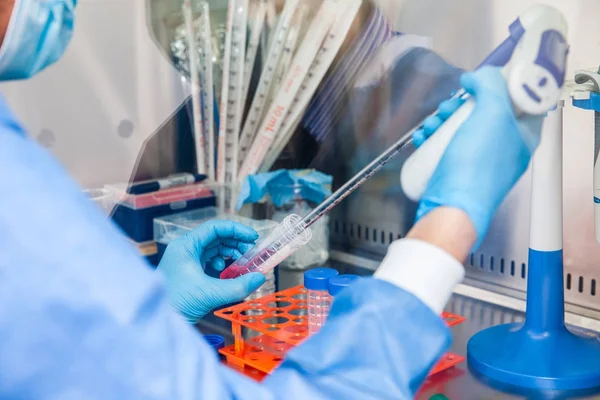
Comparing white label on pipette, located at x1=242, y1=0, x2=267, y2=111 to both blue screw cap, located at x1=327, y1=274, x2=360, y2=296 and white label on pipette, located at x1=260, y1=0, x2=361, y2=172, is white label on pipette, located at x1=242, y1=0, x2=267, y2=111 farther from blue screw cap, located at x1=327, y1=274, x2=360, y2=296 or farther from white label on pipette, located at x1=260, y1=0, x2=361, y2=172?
blue screw cap, located at x1=327, y1=274, x2=360, y2=296

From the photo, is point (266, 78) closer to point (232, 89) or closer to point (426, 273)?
point (232, 89)

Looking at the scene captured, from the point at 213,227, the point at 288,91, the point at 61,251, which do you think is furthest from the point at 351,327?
the point at 288,91

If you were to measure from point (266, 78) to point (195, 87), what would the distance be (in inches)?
7.2

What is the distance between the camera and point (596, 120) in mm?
1153

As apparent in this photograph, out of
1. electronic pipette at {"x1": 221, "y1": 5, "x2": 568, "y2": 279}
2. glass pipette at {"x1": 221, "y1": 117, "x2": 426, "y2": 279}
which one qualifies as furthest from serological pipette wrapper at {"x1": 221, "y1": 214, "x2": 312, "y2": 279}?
electronic pipette at {"x1": 221, "y1": 5, "x2": 568, "y2": 279}

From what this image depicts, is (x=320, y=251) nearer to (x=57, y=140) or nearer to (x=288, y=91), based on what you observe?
(x=288, y=91)

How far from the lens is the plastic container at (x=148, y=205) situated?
156 cm

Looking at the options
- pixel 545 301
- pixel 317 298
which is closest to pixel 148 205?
pixel 317 298

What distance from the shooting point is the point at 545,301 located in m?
1.15

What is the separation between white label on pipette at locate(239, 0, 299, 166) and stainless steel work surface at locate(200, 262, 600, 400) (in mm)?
339

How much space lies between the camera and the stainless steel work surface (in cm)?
106

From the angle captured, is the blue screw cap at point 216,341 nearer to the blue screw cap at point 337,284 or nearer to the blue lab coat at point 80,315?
the blue screw cap at point 337,284

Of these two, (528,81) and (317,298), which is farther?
(317,298)

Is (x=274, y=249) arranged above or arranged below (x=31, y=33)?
below
